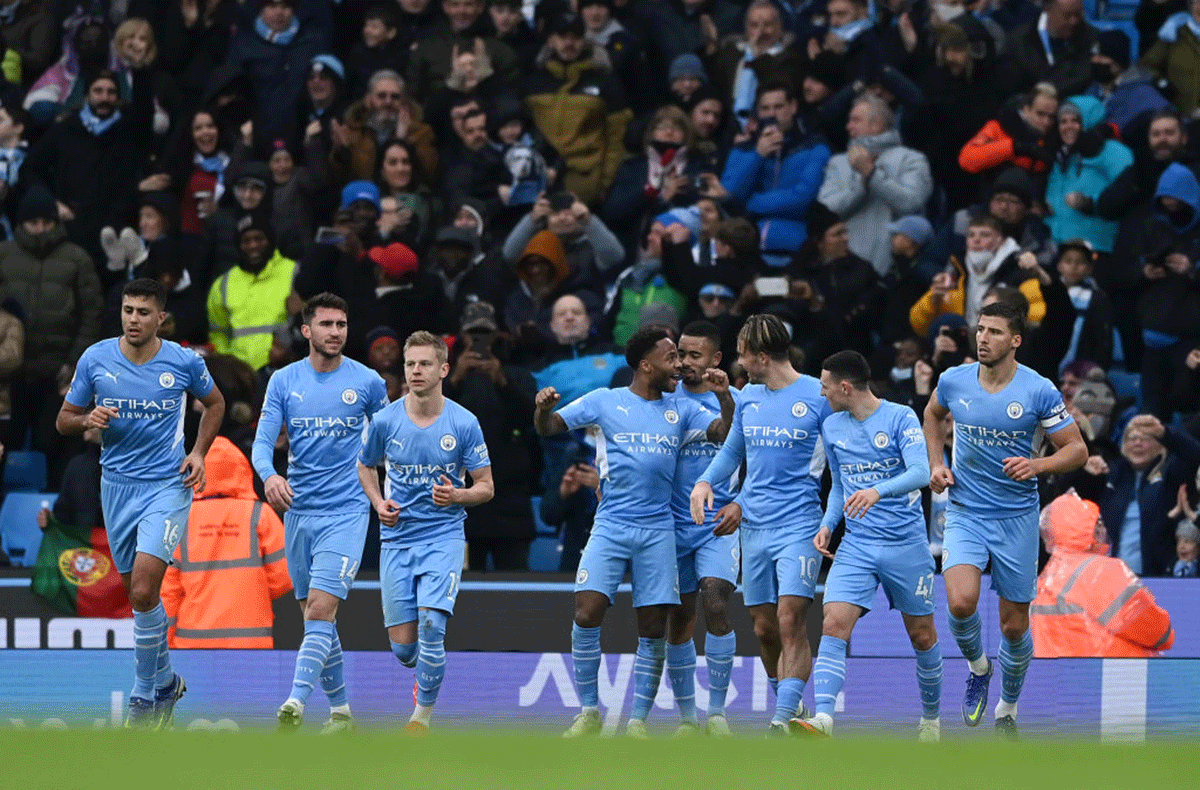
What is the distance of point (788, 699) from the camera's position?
11.2 meters

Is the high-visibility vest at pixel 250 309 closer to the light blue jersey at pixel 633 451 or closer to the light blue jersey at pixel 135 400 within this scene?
the light blue jersey at pixel 135 400

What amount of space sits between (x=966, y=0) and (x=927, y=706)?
8.09 meters

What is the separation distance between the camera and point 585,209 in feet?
52.6

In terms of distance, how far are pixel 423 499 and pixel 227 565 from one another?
1705 millimetres

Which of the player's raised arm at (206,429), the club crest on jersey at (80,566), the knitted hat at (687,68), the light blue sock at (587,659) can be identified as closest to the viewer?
the light blue sock at (587,659)

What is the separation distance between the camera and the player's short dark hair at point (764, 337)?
11648 millimetres

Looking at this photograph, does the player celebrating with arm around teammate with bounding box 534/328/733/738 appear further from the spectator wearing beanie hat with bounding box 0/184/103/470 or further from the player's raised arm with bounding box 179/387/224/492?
the spectator wearing beanie hat with bounding box 0/184/103/470

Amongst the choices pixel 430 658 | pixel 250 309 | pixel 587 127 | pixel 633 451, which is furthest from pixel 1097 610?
pixel 250 309

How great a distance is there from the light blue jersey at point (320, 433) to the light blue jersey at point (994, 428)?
3.50 m

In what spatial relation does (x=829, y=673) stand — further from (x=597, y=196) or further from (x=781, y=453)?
(x=597, y=196)

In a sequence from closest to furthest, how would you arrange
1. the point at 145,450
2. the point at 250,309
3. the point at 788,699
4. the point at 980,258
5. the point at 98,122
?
the point at 788,699, the point at 145,450, the point at 980,258, the point at 250,309, the point at 98,122

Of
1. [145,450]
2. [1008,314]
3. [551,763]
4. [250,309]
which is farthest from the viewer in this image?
[250,309]

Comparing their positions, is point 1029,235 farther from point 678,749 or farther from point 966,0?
point 678,749

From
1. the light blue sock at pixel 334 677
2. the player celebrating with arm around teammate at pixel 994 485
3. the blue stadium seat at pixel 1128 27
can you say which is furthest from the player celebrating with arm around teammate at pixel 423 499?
the blue stadium seat at pixel 1128 27
